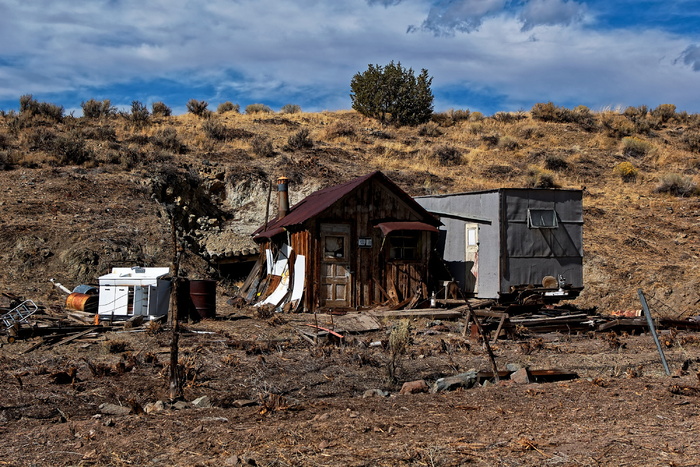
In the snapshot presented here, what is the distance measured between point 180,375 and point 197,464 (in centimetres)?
336

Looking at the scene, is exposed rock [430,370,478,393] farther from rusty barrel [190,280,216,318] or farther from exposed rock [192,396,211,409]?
rusty barrel [190,280,216,318]

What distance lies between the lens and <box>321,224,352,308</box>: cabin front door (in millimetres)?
17438

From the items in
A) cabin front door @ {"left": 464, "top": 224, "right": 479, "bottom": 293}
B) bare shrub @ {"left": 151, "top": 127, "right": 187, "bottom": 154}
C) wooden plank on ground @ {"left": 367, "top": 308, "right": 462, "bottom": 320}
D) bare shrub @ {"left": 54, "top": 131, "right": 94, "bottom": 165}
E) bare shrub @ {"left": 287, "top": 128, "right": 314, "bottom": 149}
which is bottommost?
wooden plank on ground @ {"left": 367, "top": 308, "right": 462, "bottom": 320}

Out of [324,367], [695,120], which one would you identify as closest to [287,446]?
[324,367]

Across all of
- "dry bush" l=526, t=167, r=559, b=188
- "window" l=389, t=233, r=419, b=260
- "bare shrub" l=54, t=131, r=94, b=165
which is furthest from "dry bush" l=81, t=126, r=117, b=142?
"dry bush" l=526, t=167, r=559, b=188

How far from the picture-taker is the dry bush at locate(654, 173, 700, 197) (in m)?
31.1

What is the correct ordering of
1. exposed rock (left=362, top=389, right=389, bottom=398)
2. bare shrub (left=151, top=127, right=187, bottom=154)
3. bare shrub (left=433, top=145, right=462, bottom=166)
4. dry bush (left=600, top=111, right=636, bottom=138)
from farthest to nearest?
dry bush (left=600, top=111, right=636, bottom=138)
bare shrub (left=433, top=145, right=462, bottom=166)
bare shrub (left=151, top=127, right=187, bottom=154)
exposed rock (left=362, top=389, right=389, bottom=398)

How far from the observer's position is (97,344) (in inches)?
462

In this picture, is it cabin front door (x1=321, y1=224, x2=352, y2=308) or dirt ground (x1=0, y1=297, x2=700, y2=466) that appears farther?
cabin front door (x1=321, y1=224, x2=352, y2=308)

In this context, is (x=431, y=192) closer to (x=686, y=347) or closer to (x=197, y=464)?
(x=686, y=347)

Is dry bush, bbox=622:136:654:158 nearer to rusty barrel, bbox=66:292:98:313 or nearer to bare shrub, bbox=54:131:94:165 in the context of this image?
bare shrub, bbox=54:131:94:165

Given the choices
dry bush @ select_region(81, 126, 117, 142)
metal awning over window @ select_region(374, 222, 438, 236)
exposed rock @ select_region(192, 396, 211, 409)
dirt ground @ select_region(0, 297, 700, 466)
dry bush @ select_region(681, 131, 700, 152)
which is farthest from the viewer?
dry bush @ select_region(681, 131, 700, 152)

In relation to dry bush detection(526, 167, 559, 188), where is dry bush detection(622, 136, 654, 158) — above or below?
above

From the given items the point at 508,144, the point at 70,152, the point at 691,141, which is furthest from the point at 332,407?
the point at 691,141
